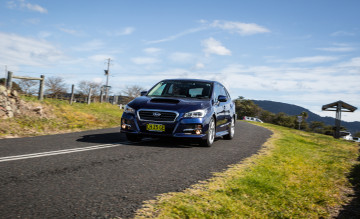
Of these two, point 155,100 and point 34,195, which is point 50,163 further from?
point 155,100

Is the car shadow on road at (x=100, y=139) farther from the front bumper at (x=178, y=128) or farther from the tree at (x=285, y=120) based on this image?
the tree at (x=285, y=120)

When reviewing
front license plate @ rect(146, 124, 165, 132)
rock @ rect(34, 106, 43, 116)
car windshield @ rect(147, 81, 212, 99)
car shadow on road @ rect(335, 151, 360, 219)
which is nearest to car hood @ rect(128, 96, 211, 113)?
front license plate @ rect(146, 124, 165, 132)

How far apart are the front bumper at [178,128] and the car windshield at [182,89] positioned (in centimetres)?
132

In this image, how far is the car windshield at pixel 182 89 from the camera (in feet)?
27.0

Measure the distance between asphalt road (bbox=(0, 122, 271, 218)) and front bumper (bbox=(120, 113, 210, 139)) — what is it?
0.40 metres

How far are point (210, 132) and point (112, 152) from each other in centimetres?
269

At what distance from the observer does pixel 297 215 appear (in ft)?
10.1

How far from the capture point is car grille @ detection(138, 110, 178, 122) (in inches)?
269

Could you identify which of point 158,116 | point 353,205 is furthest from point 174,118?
point 353,205

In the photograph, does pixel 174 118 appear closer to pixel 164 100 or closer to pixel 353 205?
pixel 164 100

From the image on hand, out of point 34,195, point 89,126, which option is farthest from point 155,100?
point 89,126

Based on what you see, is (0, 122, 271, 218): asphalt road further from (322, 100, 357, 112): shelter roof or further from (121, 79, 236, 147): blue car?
(322, 100, 357, 112): shelter roof

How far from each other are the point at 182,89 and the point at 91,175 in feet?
16.3

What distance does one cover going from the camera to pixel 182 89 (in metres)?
8.52
